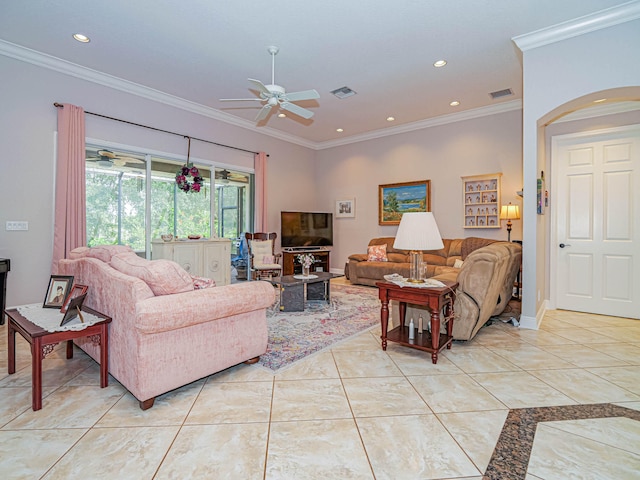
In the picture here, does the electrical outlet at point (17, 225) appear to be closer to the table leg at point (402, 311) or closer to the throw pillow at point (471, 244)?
the table leg at point (402, 311)

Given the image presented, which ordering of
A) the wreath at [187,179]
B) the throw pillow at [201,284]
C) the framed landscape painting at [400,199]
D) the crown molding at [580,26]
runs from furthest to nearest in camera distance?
the framed landscape painting at [400,199]
the wreath at [187,179]
the crown molding at [580,26]
the throw pillow at [201,284]

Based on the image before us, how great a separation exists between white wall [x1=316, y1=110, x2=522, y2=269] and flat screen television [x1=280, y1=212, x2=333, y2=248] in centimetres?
41

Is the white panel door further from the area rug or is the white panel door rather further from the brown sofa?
the area rug

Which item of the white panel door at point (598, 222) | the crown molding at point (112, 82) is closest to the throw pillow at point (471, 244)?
the white panel door at point (598, 222)

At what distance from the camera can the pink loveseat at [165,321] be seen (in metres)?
1.96

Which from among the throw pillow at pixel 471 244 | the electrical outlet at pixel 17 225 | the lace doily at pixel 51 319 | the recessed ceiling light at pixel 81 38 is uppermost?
the recessed ceiling light at pixel 81 38

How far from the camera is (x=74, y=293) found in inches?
92.6

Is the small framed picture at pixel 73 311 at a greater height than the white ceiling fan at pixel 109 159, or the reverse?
the white ceiling fan at pixel 109 159

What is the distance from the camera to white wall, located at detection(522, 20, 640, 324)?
3061mm

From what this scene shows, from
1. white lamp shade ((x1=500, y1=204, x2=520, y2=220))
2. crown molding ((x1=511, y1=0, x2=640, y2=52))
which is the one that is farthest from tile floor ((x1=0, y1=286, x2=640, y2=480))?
crown molding ((x1=511, y1=0, x2=640, y2=52))

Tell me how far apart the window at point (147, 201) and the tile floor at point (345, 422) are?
2.41m

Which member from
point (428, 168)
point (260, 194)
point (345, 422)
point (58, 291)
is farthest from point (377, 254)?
point (58, 291)

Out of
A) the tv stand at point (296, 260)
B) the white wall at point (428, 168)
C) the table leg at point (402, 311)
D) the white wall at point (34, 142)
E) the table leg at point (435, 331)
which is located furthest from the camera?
the tv stand at point (296, 260)

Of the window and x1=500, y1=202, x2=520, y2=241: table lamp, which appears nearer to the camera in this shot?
the window
